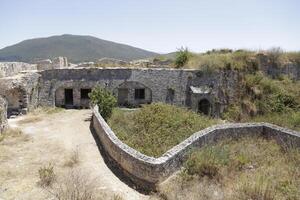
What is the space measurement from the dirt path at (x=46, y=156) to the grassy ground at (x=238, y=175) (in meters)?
1.21

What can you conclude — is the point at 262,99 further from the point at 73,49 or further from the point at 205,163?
the point at 73,49

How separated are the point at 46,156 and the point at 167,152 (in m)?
4.89

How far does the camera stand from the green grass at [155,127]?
12.4 metres

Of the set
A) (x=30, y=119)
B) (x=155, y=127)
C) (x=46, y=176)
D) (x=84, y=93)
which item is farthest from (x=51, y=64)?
(x=46, y=176)

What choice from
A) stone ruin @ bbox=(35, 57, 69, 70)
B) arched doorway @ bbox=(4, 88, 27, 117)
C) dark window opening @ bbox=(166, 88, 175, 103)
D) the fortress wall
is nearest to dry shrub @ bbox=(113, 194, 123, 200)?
arched doorway @ bbox=(4, 88, 27, 117)

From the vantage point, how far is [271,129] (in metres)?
12.7

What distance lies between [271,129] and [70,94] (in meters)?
14.1

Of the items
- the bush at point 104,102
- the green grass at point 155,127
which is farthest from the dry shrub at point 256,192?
the bush at point 104,102

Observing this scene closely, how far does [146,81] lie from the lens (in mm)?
22094

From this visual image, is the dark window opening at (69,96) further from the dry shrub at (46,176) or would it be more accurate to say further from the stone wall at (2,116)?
the dry shrub at (46,176)

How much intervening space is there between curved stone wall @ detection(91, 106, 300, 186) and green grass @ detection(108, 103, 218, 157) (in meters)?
0.97

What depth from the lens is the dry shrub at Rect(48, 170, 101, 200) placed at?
7.74m

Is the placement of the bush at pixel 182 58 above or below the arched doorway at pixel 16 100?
above

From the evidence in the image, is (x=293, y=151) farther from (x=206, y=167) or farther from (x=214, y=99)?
(x=214, y=99)
